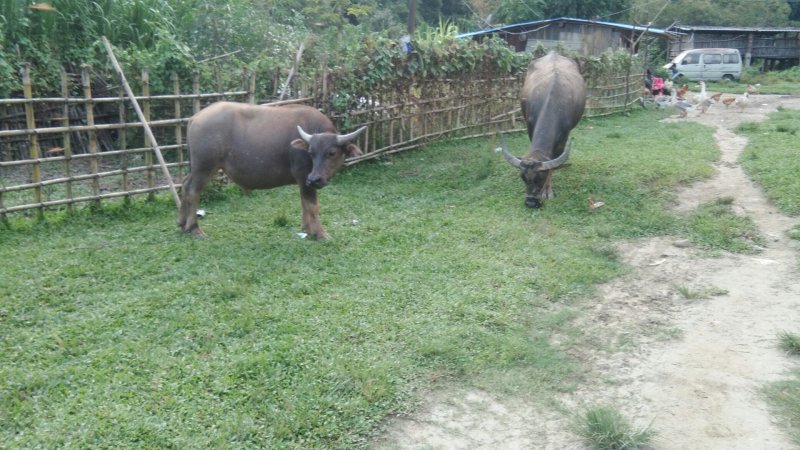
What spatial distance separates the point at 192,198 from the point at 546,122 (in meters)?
4.25

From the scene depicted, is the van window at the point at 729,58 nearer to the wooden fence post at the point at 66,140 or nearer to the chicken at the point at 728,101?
the chicken at the point at 728,101

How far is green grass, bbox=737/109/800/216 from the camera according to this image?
7.60 meters

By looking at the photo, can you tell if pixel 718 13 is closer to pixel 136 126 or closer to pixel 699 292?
pixel 699 292

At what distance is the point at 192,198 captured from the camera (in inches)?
256

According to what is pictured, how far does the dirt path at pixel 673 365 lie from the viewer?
3471 mm

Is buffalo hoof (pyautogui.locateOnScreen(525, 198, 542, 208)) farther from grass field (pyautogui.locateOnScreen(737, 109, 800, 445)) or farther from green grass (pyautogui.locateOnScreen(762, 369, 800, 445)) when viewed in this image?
green grass (pyautogui.locateOnScreen(762, 369, 800, 445))

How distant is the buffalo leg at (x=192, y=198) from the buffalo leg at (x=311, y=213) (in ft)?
3.30

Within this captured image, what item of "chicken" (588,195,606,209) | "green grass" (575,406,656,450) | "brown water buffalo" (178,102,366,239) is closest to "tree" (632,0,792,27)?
"chicken" (588,195,606,209)

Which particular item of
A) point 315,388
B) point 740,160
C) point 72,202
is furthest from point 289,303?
point 740,160

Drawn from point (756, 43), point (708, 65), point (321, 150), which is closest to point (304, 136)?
point (321, 150)

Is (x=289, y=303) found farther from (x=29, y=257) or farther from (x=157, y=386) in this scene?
(x=29, y=257)

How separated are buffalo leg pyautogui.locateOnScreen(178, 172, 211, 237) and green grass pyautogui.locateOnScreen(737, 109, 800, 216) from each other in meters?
6.25

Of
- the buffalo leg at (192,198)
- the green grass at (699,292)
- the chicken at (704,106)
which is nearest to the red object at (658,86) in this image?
the chicken at (704,106)

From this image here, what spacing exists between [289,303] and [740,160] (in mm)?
7883
